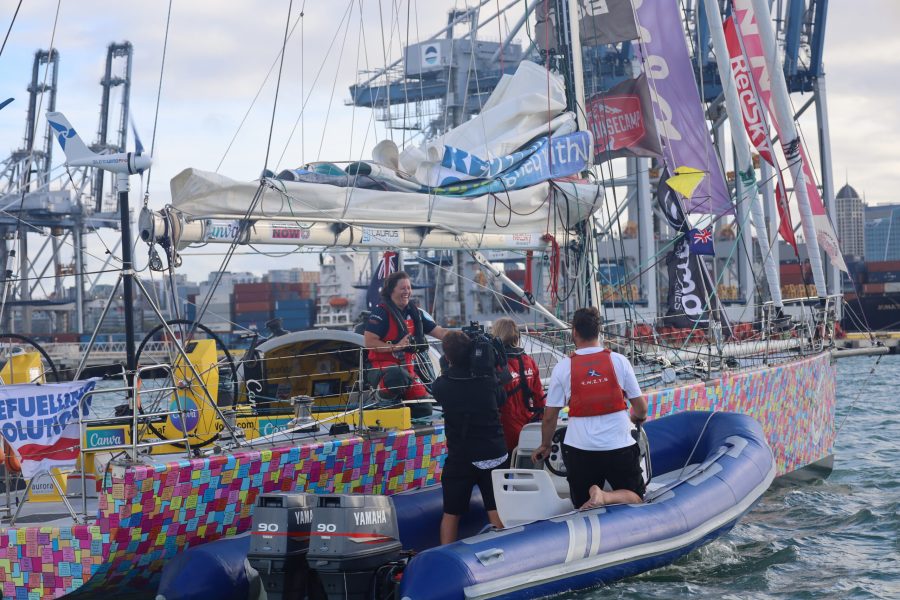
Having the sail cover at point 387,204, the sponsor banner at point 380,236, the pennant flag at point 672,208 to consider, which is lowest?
the sponsor banner at point 380,236

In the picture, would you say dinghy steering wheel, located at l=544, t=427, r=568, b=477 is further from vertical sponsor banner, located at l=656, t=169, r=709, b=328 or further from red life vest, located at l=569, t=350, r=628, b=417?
vertical sponsor banner, located at l=656, t=169, r=709, b=328

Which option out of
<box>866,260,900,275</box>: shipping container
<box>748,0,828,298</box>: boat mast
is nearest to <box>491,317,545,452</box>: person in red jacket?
<box>748,0,828,298</box>: boat mast

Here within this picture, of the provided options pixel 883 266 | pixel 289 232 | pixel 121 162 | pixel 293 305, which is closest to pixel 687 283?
pixel 289 232

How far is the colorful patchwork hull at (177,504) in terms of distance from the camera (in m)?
7.05

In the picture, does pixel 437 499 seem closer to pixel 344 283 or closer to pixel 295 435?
pixel 295 435

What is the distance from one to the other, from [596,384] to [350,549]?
6.04 feet

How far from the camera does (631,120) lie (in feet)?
48.2

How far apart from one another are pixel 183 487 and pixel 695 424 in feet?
14.3

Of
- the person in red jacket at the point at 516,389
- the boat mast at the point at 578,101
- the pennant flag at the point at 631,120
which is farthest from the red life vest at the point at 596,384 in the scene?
the pennant flag at the point at 631,120

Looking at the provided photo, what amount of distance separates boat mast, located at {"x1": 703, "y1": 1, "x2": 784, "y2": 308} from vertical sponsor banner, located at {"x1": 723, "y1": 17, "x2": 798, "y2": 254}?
0.16 metres

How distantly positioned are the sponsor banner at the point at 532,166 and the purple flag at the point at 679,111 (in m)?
2.33

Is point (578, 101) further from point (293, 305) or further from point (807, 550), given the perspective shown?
point (293, 305)

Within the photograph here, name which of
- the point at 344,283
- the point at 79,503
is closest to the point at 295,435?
the point at 79,503

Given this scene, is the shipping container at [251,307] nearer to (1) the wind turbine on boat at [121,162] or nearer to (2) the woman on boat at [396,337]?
(2) the woman on boat at [396,337]
